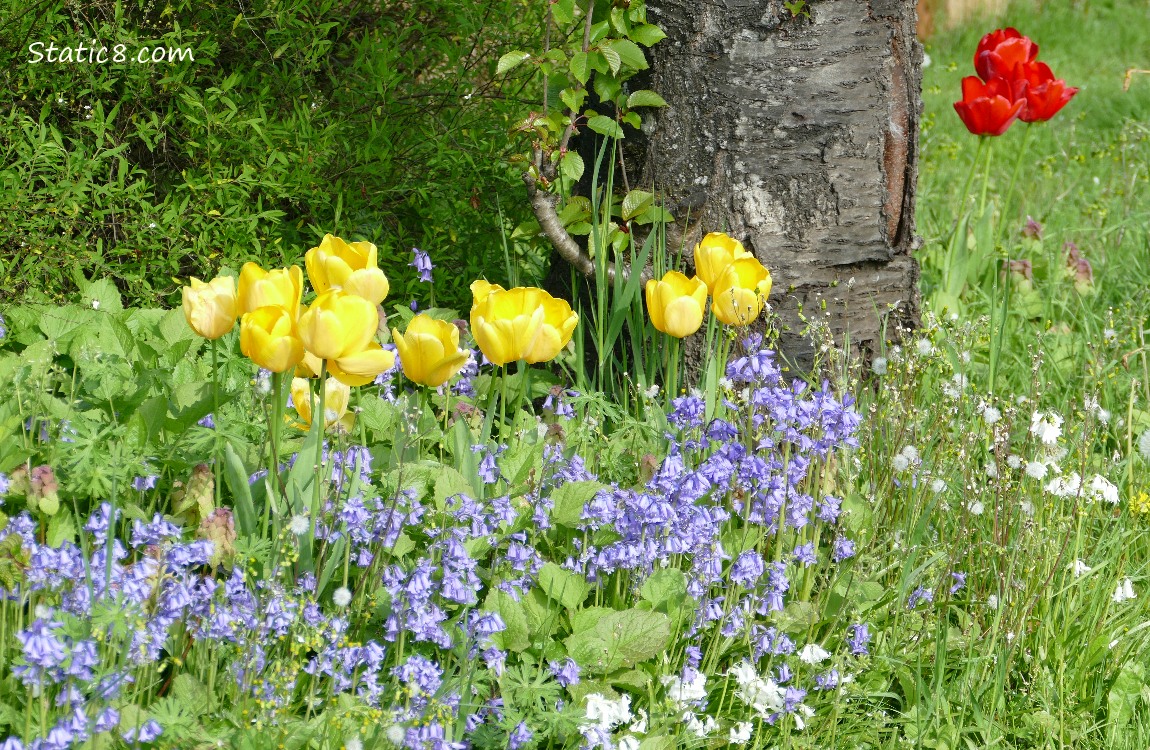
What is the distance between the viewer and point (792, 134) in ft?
9.43

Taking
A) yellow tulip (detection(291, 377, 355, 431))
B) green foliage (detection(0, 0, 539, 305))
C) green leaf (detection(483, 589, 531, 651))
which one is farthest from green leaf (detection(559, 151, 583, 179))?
green leaf (detection(483, 589, 531, 651))

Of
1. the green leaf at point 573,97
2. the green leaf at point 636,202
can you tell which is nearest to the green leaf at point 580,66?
the green leaf at point 573,97

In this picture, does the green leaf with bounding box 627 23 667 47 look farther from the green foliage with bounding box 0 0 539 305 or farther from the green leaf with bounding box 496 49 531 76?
the green foliage with bounding box 0 0 539 305

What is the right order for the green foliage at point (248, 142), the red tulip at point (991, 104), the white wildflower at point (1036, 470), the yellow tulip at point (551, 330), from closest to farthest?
the yellow tulip at point (551, 330) < the white wildflower at point (1036, 470) < the green foliage at point (248, 142) < the red tulip at point (991, 104)

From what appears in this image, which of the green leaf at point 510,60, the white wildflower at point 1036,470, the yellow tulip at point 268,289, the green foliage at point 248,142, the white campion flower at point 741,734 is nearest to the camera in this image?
the yellow tulip at point 268,289

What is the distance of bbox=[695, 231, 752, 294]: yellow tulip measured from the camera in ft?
7.56

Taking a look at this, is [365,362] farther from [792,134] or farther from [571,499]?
[792,134]

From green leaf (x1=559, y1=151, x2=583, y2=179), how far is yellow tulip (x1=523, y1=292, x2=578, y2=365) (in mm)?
929

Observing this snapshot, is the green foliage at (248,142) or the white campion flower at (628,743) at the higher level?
the green foliage at (248,142)

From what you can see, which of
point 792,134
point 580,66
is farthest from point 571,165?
point 792,134

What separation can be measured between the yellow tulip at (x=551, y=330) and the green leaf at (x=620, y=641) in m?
0.47

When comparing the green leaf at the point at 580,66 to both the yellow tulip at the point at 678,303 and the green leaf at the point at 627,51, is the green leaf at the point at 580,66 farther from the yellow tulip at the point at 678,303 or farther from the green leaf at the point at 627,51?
the yellow tulip at the point at 678,303

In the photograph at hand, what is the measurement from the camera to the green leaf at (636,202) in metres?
2.87

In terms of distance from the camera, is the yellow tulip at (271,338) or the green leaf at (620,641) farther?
the green leaf at (620,641)
